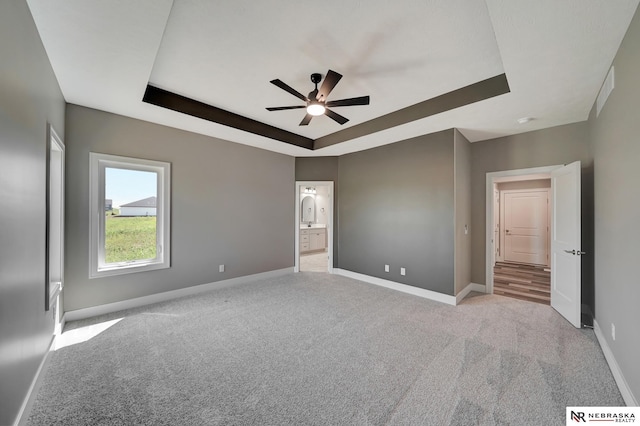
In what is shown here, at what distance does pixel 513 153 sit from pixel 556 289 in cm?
212

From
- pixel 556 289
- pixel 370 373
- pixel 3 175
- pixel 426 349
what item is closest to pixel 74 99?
pixel 3 175

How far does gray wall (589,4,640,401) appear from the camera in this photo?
1.66 m

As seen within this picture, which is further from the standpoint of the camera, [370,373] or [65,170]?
[65,170]

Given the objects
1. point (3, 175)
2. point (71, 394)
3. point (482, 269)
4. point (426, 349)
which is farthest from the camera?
point (482, 269)

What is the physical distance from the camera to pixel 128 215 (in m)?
3.46

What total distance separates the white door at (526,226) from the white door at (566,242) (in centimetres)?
335

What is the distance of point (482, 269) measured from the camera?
4.26 metres

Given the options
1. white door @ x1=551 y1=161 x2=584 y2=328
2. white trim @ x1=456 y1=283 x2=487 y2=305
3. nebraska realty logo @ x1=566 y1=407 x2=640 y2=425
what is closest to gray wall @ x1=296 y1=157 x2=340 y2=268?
white trim @ x1=456 y1=283 x2=487 y2=305

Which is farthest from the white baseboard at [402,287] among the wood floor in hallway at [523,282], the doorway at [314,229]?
the wood floor in hallway at [523,282]

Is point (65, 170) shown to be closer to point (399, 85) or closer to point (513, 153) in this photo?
point (399, 85)

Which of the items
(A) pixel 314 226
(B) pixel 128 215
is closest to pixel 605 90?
(B) pixel 128 215

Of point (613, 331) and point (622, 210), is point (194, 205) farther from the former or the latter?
point (613, 331)

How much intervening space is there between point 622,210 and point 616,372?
51.1 inches

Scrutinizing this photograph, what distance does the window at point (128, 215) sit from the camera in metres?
3.15
